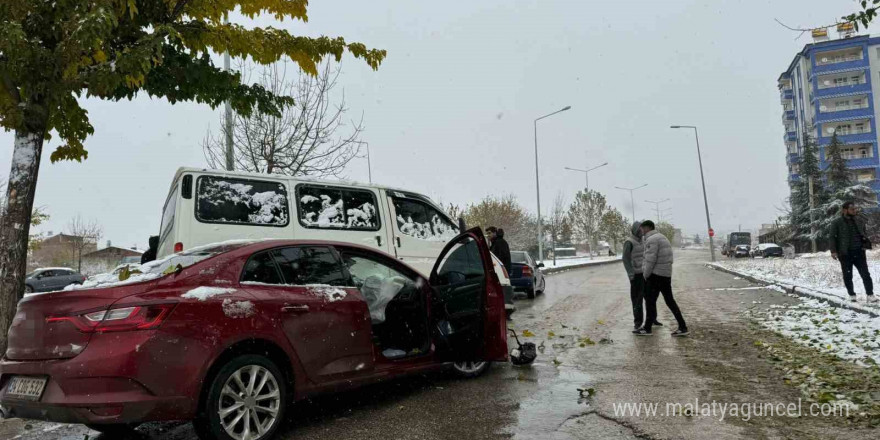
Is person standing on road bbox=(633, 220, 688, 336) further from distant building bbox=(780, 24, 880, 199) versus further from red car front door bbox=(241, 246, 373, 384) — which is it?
distant building bbox=(780, 24, 880, 199)

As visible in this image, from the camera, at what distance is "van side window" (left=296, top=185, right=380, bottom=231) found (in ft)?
23.6

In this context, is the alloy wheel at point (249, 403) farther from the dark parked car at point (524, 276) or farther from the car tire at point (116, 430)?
the dark parked car at point (524, 276)

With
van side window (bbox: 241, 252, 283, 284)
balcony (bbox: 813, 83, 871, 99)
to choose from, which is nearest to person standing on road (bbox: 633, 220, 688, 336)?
van side window (bbox: 241, 252, 283, 284)

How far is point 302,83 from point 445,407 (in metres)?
13.3

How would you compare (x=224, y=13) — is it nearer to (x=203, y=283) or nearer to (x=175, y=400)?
(x=203, y=283)

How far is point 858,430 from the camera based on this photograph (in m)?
3.76

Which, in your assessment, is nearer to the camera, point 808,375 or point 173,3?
point 808,375

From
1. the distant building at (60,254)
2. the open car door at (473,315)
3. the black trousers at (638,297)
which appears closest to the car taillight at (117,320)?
the open car door at (473,315)

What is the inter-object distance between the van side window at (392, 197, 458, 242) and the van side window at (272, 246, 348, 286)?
328 centimetres

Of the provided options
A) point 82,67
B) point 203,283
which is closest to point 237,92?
point 82,67

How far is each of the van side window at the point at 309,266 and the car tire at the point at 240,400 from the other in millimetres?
669

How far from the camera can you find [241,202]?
263 inches

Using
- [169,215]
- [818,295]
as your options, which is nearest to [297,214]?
[169,215]

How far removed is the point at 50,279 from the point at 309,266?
27537 millimetres
